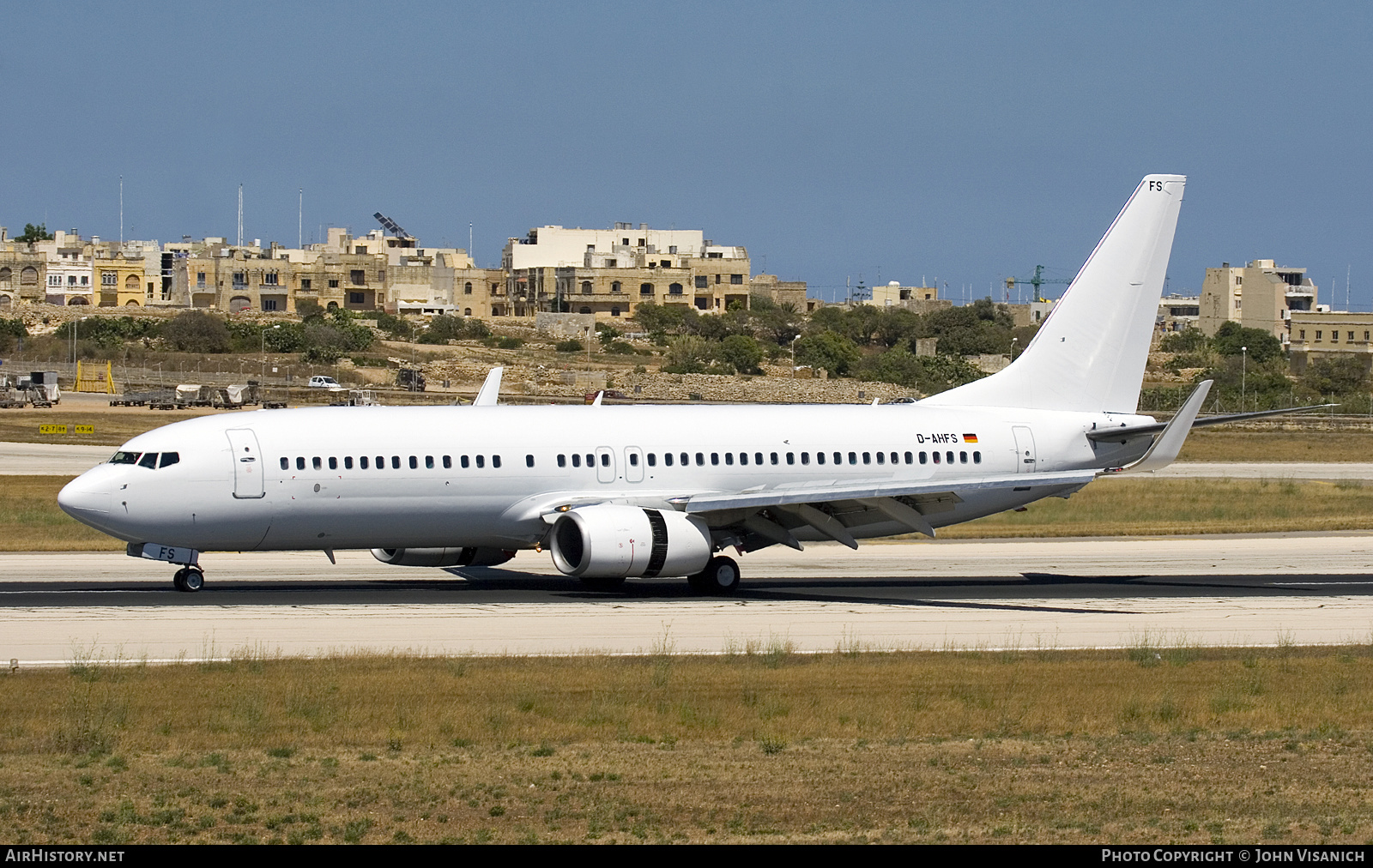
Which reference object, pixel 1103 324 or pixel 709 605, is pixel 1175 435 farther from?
pixel 709 605

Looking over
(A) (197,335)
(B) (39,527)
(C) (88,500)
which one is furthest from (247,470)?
(A) (197,335)

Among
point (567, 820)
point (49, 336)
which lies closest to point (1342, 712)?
point (567, 820)

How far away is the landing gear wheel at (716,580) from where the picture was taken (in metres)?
37.7

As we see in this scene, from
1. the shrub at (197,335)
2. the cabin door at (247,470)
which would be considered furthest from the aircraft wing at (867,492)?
the shrub at (197,335)

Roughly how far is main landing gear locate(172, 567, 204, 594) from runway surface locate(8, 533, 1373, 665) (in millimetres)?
298

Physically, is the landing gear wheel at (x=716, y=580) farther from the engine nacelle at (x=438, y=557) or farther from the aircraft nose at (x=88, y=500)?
the aircraft nose at (x=88, y=500)

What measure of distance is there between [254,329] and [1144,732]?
153700 millimetres

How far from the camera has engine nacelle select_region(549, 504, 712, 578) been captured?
1383 inches

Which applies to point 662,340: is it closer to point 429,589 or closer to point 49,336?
point 49,336

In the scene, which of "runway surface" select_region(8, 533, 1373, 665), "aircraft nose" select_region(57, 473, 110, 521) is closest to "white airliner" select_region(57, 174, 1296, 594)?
"aircraft nose" select_region(57, 473, 110, 521)

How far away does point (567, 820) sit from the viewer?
15781mm

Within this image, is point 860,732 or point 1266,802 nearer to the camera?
point 1266,802

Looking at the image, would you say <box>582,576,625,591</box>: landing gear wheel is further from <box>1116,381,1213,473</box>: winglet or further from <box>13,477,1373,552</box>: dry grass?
<box>13,477,1373,552</box>: dry grass

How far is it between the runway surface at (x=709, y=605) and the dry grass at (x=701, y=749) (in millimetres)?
2501
